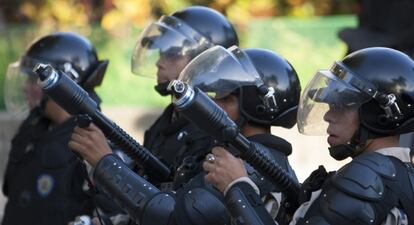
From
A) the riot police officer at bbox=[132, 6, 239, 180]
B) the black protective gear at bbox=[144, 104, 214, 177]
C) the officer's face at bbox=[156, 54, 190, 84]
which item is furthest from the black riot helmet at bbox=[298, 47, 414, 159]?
the officer's face at bbox=[156, 54, 190, 84]

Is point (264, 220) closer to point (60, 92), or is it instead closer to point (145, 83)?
point (60, 92)

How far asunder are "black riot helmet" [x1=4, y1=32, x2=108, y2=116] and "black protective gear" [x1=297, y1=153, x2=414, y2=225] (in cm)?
241

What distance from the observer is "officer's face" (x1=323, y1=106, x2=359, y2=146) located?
4.23 meters

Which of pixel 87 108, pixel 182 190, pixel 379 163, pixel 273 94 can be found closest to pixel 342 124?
pixel 379 163

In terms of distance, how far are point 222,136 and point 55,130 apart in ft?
7.97

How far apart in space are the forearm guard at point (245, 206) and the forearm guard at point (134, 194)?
0.40 metres

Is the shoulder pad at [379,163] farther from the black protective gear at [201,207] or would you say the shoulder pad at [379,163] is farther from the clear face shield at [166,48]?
the clear face shield at [166,48]

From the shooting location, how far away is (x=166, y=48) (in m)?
5.67

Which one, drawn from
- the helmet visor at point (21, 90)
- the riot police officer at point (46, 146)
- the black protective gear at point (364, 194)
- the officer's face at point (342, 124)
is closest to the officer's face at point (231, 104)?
the officer's face at point (342, 124)

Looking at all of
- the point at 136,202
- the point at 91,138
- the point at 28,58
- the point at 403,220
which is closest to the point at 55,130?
the point at 28,58

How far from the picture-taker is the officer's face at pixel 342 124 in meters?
4.23

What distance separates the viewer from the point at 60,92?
4414 millimetres

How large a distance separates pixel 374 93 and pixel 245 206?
24.2 inches

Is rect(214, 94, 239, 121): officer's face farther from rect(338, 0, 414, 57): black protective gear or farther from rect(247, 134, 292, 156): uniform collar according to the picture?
rect(338, 0, 414, 57): black protective gear
